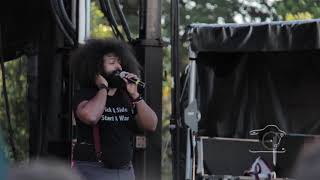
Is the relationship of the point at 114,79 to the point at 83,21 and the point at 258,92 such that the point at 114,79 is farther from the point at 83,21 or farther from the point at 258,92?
the point at 258,92

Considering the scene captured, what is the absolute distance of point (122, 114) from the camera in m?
4.28

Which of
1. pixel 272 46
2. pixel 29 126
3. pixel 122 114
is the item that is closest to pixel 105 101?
pixel 122 114

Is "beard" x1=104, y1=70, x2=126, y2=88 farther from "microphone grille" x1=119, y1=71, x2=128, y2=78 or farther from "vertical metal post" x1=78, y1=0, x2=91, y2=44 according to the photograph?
"vertical metal post" x1=78, y1=0, x2=91, y2=44

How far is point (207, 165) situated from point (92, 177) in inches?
76.9

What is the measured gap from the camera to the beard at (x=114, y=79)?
4.25m

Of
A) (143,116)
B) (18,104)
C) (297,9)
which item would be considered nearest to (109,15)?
(143,116)

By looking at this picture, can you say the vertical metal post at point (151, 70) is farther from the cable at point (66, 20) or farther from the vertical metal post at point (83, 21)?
the cable at point (66, 20)

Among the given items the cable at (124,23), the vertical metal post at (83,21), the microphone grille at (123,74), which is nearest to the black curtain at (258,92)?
the cable at (124,23)

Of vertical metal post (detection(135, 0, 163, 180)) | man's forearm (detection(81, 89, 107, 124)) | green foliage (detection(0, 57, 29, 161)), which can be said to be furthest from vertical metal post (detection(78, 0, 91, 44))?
green foliage (detection(0, 57, 29, 161))

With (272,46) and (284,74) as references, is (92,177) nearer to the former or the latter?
(272,46)

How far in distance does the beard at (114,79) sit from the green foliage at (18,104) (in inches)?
142

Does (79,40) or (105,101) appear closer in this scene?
(105,101)

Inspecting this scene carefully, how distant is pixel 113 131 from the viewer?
423 centimetres

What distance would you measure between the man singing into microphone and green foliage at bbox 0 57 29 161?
3.51 meters
